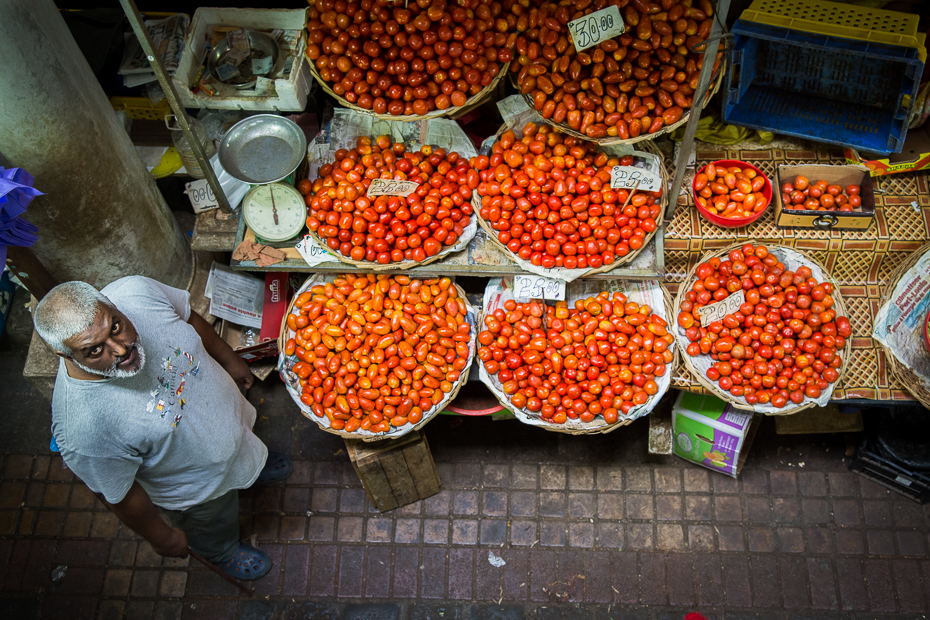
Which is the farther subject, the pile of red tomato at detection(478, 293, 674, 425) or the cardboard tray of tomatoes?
the cardboard tray of tomatoes

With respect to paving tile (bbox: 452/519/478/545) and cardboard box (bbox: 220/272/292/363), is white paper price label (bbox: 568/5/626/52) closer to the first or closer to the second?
cardboard box (bbox: 220/272/292/363)

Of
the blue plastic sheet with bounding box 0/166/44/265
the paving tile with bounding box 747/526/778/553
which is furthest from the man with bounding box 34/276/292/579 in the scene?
the paving tile with bounding box 747/526/778/553

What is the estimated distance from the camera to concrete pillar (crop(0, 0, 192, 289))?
2.51m

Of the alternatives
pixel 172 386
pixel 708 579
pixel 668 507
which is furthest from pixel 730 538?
pixel 172 386

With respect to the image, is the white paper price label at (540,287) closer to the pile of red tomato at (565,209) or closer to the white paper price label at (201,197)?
the pile of red tomato at (565,209)

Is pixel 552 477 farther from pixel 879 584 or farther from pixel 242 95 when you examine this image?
pixel 242 95

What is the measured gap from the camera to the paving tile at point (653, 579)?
12.0 ft

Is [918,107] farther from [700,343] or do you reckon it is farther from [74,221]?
[74,221]

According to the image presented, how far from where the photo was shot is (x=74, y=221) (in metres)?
2.93

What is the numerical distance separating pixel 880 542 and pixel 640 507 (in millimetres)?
1397

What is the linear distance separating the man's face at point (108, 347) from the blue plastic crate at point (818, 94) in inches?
118

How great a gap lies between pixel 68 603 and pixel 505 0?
4131 mm

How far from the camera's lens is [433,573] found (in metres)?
3.78

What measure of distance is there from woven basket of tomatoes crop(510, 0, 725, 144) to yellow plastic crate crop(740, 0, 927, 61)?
0.54 metres
